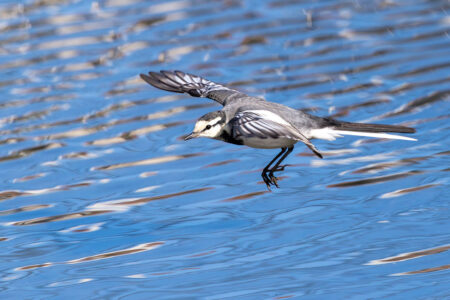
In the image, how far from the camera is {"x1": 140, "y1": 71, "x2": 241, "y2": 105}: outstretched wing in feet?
34.7

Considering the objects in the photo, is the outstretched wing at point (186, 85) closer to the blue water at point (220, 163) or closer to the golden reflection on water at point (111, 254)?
the blue water at point (220, 163)

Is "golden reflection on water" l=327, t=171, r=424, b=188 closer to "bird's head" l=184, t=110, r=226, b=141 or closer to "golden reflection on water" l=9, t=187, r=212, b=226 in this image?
"golden reflection on water" l=9, t=187, r=212, b=226

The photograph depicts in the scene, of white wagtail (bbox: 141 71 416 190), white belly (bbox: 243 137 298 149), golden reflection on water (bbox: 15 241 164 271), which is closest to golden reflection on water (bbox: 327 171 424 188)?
white wagtail (bbox: 141 71 416 190)

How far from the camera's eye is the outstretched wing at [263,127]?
27.8 feet

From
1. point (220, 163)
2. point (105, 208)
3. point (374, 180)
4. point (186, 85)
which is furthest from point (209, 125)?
point (220, 163)

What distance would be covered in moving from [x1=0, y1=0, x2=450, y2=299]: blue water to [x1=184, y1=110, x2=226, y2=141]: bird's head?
1.38m

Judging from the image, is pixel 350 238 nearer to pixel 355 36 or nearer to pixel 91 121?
pixel 91 121

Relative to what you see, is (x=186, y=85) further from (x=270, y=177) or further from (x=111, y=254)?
(x=111, y=254)

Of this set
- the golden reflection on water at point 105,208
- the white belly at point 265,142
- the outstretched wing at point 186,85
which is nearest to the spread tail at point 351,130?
the white belly at point 265,142

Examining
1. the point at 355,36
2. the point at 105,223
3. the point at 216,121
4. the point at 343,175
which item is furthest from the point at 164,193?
the point at 355,36

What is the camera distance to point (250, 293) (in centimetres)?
897

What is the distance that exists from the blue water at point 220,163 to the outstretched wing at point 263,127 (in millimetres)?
1429

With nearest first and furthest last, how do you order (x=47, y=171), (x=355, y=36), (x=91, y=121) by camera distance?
(x=47, y=171)
(x=91, y=121)
(x=355, y=36)

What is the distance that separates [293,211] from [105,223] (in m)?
2.09
